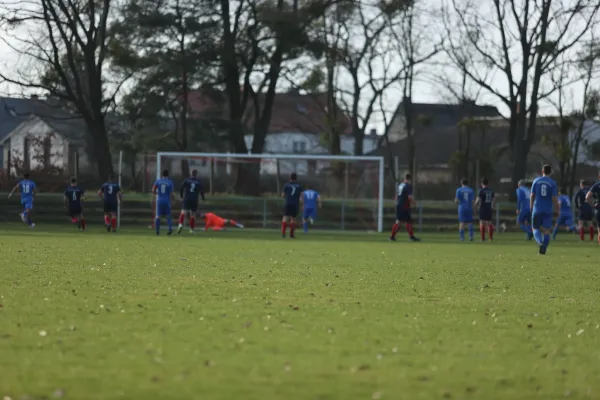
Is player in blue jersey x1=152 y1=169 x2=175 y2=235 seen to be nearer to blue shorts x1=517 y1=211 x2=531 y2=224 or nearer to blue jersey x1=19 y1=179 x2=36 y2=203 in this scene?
blue jersey x1=19 y1=179 x2=36 y2=203

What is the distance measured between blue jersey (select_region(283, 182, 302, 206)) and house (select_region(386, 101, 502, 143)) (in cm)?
1798

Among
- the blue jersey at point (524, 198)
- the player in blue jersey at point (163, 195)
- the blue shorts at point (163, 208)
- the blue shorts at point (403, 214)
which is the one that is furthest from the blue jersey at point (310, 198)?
the blue jersey at point (524, 198)

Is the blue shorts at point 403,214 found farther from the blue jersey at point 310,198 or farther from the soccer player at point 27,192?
the soccer player at point 27,192

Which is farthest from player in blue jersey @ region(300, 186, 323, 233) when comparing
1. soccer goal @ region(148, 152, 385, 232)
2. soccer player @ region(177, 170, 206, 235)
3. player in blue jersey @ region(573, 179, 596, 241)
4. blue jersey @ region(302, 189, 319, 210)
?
player in blue jersey @ region(573, 179, 596, 241)

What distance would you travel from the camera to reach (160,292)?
12.4 m

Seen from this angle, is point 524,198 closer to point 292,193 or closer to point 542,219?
point 292,193

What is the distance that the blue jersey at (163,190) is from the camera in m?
33.1

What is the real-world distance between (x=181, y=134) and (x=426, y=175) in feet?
51.0

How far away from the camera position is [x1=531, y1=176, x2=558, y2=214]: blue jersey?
897 inches

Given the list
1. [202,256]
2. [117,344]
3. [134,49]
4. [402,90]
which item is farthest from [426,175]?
[117,344]

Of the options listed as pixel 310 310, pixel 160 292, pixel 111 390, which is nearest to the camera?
pixel 111 390

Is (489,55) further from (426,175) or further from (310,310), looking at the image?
(310,310)

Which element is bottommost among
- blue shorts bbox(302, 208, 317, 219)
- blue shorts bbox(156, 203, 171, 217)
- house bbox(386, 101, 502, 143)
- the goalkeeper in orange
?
the goalkeeper in orange

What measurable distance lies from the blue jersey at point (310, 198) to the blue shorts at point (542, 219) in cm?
1571
